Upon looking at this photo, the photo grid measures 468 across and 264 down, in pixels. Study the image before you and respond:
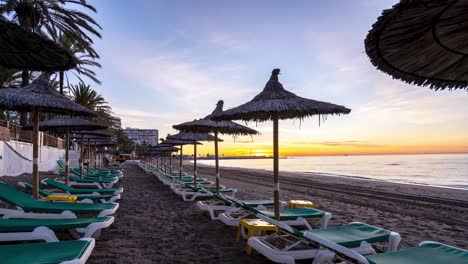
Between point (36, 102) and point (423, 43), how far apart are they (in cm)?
586

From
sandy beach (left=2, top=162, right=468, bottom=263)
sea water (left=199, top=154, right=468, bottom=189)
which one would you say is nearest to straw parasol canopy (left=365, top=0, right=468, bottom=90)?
sandy beach (left=2, top=162, right=468, bottom=263)

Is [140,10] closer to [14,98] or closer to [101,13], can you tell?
[101,13]

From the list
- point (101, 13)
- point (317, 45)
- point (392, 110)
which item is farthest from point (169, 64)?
point (392, 110)

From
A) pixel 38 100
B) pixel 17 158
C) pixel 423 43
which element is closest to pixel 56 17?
pixel 17 158

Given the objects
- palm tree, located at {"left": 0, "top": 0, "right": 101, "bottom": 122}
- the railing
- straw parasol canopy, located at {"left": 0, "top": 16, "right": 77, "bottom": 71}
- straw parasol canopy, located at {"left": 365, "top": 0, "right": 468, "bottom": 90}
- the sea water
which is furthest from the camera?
the sea water

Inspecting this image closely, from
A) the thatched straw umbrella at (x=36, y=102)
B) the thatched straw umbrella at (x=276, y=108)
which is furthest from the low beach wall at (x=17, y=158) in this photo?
the thatched straw umbrella at (x=276, y=108)

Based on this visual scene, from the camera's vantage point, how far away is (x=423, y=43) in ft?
8.00

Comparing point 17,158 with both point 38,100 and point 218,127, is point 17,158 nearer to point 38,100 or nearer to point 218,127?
point 38,100

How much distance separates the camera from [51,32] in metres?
16.7

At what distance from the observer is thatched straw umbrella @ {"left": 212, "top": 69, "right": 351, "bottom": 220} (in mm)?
4578

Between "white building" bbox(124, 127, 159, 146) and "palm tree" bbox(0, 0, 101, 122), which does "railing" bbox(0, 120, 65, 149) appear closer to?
"palm tree" bbox(0, 0, 101, 122)

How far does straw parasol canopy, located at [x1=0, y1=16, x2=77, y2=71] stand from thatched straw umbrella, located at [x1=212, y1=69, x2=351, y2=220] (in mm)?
2365

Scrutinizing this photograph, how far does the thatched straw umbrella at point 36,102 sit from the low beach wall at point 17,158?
457 cm

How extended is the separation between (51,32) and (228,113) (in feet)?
49.7
